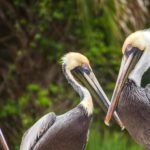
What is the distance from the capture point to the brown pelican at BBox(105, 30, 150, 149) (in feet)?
26.7

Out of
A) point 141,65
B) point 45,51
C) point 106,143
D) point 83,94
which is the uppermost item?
point 141,65

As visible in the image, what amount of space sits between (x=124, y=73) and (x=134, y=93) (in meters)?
0.20

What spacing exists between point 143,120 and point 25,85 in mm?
5907

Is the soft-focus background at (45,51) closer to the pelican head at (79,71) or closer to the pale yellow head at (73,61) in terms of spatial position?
the pelican head at (79,71)

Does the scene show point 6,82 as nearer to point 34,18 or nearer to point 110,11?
point 34,18

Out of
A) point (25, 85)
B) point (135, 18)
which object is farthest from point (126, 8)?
point (25, 85)

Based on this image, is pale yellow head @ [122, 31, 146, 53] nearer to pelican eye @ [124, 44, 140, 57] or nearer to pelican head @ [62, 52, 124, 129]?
pelican eye @ [124, 44, 140, 57]

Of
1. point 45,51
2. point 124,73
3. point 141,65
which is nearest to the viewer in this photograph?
point 124,73

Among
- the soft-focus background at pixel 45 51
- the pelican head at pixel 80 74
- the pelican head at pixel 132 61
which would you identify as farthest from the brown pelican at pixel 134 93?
the soft-focus background at pixel 45 51

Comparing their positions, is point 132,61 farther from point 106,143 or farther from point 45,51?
point 45,51

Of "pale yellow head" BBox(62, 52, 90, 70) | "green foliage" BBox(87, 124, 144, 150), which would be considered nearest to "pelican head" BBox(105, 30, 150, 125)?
"pale yellow head" BBox(62, 52, 90, 70)

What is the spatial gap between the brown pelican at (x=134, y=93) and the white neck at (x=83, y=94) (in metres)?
0.39

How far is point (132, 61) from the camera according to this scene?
821 cm

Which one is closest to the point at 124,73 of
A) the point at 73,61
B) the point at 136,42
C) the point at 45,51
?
the point at 136,42
